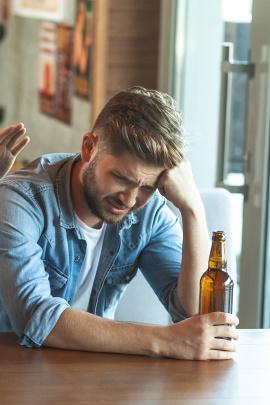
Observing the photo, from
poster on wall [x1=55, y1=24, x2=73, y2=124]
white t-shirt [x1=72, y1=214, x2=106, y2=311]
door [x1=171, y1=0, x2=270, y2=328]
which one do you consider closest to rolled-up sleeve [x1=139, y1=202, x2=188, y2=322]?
white t-shirt [x1=72, y1=214, x2=106, y2=311]

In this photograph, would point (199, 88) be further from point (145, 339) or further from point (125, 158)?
point (145, 339)

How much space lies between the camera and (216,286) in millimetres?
1548

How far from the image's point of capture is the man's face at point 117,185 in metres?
1.70

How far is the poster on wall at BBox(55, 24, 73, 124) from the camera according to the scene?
16.0ft

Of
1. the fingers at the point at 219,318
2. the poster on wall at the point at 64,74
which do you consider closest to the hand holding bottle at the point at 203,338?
the fingers at the point at 219,318

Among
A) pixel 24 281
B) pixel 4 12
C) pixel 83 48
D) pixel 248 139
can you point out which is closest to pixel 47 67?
pixel 4 12

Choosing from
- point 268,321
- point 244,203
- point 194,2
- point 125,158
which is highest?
point 194,2

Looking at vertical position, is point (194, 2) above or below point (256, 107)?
above

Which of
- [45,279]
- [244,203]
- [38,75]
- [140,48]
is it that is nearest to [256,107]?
[244,203]

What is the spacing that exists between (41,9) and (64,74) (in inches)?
24.2

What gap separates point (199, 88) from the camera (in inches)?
139

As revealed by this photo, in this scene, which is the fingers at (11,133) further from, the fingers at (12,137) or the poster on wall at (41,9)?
the poster on wall at (41,9)

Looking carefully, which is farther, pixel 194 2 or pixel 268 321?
pixel 194 2

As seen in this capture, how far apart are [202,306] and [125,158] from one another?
365mm
